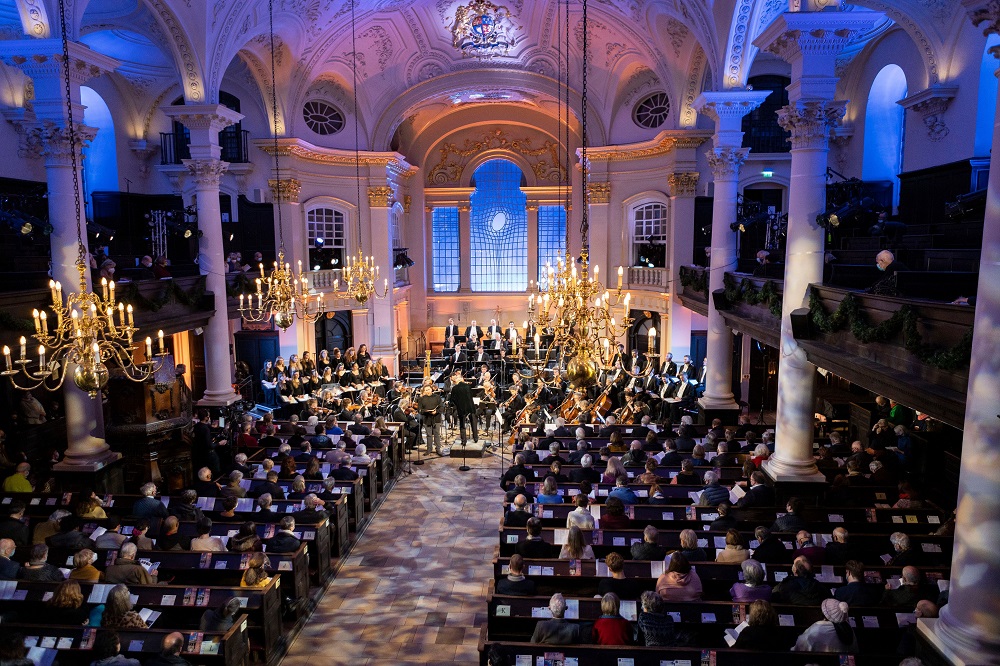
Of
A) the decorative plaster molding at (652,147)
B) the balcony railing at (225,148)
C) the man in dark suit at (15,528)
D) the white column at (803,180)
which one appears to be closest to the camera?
the man in dark suit at (15,528)

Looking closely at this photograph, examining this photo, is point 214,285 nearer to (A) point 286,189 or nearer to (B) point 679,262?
(A) point 286,189

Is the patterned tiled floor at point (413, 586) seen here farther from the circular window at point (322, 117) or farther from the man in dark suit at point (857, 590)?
the circular window at point (322, 117)

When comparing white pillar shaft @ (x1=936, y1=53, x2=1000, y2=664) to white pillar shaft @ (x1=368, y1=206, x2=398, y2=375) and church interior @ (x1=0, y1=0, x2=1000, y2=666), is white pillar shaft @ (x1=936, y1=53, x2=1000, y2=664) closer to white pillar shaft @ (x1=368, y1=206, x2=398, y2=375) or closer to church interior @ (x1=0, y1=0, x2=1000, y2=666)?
church interior @ (x1=0, y1=0, x2=1000, y2=666)

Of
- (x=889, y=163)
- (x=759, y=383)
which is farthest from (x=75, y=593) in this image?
(x=889, y=163)

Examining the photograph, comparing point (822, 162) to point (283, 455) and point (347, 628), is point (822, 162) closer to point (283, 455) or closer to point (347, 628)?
point (347, 628)

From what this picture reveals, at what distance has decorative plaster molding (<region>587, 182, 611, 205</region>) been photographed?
79.5 feet

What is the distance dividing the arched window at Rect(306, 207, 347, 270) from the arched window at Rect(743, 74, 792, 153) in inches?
513

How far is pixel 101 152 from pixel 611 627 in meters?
19.7

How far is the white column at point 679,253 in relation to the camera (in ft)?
70.7

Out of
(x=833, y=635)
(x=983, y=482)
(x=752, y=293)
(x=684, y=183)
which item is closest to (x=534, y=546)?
(x=833, y=635)

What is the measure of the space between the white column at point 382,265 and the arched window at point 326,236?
3.52 feet

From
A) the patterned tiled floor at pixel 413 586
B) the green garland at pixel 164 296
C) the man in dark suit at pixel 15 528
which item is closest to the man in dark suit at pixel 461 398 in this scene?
the patterned tiled floor at pixel 413 586

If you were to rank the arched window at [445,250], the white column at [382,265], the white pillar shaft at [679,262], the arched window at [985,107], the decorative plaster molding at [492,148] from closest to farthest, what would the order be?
1. the arched window at [985,107]
2. the white pillar shaft at [679,262]
3. the white column at [382,265]
4. the decorative plaster molding at [492,148]
5. the arched window at [445,250]

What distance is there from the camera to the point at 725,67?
45.3 feet
